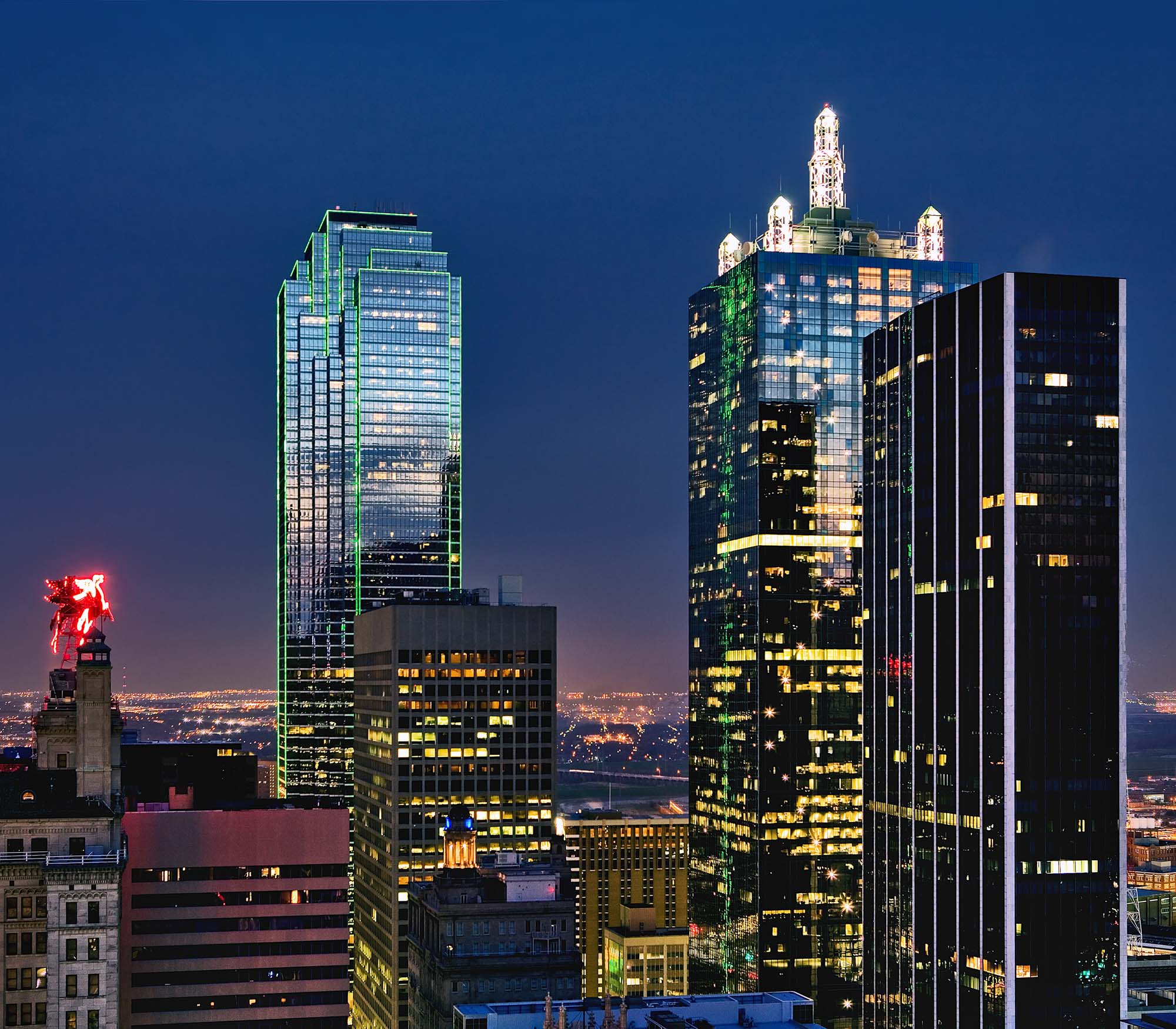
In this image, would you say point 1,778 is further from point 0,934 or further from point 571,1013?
point 571,1013

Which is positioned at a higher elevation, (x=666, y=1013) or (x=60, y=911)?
(x=60, y=911)

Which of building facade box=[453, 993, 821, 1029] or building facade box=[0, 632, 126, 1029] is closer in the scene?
building facade box=[0, 632, 126, 1029]

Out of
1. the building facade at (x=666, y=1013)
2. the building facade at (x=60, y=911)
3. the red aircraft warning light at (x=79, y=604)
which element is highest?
the red aircraft warning light at (x=79, y=604)

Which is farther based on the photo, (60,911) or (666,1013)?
(666,1013)

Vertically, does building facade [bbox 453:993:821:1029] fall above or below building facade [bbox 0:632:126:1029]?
below

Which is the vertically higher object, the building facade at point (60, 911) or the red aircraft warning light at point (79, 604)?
the red aircraft warning light at point (79, 604)

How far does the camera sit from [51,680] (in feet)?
620

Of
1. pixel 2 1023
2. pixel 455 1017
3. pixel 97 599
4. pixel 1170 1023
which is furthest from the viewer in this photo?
pixel 455 1017

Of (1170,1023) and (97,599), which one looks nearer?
(1170,1023)

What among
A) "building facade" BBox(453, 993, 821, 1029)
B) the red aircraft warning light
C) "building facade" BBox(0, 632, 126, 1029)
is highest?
the red aircraft warning light

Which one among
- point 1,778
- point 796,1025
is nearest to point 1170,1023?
point 796,1025

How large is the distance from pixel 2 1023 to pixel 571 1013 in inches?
2308

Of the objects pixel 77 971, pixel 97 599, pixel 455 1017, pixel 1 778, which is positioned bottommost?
pixel 455 1017

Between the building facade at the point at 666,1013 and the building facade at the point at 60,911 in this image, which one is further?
the building facade at the point at 666,1013
